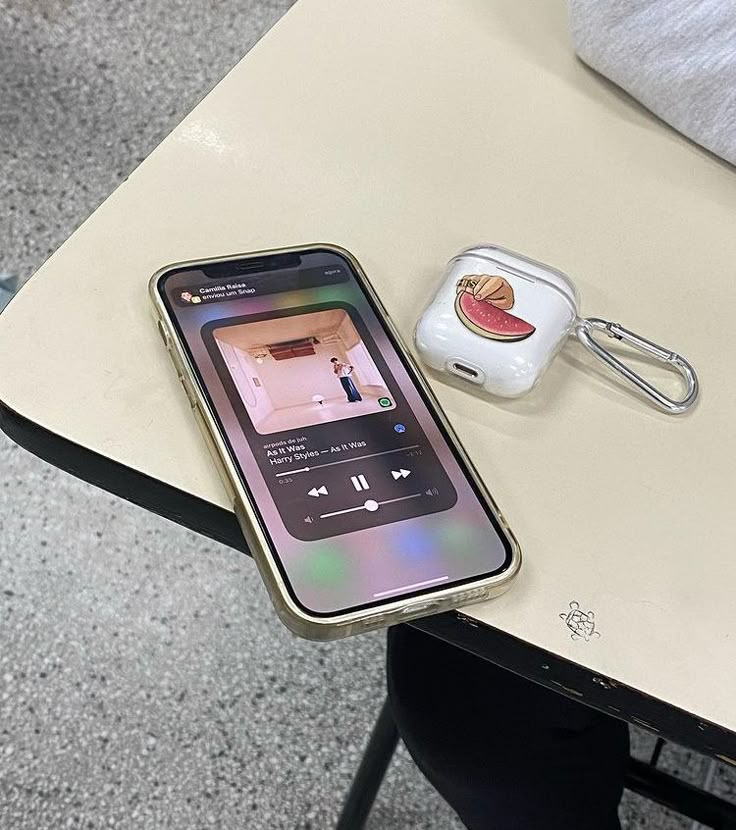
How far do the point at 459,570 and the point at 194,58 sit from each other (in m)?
1.22

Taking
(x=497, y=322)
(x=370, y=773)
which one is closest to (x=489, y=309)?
(x=497, y=322)

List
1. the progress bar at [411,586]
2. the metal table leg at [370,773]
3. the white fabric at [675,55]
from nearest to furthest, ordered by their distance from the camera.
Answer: the progress bar at [411,586]
the white fabric at [675,55]
the metal table leg at [370,773]

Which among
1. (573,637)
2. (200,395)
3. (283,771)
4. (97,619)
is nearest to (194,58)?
(97,619)

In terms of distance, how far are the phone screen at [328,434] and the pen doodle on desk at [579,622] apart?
0.10ft

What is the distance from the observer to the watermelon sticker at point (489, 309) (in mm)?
421

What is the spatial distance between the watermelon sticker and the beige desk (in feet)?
0.09

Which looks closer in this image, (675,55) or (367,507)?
(367,507)

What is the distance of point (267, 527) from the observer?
0.36 metres

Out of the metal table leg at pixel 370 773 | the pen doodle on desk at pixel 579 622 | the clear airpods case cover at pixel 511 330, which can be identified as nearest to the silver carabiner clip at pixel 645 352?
the clear airpods case cover at pixel 511 330

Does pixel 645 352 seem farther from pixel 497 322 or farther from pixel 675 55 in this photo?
pixel 675 55

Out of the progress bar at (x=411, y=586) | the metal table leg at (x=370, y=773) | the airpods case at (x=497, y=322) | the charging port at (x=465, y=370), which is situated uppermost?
the airpods case at (x=497, y=322)

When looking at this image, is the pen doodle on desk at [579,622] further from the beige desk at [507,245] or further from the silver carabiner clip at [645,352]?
the silver carabiner clip at [645,352]

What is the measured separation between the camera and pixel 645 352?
444mm

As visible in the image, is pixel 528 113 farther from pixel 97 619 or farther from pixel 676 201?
pixel 97 619
